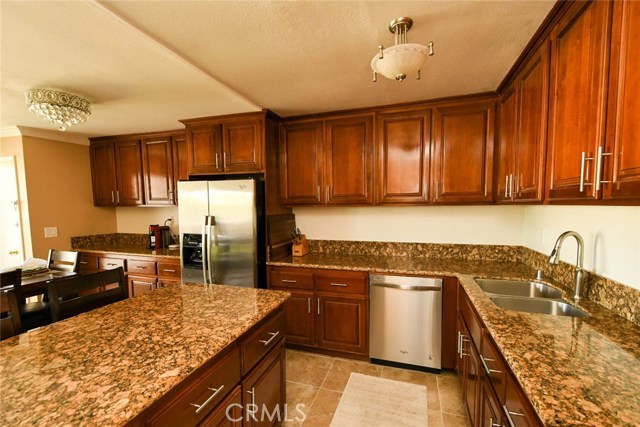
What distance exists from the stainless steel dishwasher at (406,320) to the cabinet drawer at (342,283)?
0.09 metres

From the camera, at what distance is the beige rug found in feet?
5.81

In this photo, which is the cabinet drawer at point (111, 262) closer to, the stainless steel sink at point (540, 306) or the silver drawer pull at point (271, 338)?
the silver drawer pull at point (271, 338)

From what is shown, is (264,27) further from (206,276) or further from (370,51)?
(206,276)

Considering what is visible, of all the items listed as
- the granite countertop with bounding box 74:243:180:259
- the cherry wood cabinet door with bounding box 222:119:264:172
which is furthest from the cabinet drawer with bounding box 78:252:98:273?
the cherry wood cabinet door with bounding box 222:119:264:172

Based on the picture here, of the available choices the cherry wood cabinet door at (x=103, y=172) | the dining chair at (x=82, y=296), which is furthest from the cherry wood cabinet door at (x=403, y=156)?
the cherry wood cabinet door at (x=103, y=172)

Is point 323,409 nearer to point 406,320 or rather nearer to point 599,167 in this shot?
point 406,320

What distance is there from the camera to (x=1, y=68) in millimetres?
1669

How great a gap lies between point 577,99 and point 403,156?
4.71ft

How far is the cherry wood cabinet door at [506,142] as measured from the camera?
1860 mm

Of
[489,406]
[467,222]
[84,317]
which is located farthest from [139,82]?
[467,222]

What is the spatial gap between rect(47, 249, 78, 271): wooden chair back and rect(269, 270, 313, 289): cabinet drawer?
1851mm

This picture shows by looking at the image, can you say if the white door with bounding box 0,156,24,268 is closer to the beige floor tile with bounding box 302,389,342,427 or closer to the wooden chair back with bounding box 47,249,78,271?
the wooden chair back with bounding box 47,249,78,271

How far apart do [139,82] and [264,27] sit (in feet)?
3.88

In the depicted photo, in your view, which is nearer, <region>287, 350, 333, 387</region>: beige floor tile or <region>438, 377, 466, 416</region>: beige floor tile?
<region>438, 377, 466, 416</region>: beige floor tile
